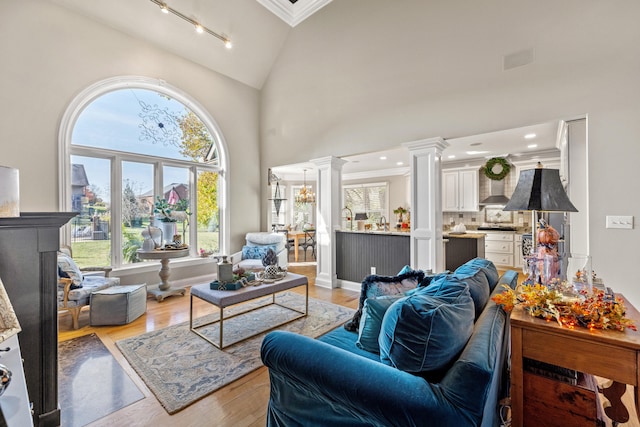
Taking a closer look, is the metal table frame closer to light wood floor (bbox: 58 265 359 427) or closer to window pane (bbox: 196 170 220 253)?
light wood floor (bbox: 58 265 359 427)

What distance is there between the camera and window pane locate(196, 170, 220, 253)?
5.21 m

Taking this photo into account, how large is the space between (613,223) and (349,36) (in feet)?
13.7

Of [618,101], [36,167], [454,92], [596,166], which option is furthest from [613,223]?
[36,167]

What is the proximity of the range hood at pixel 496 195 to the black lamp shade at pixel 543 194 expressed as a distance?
5110 mm

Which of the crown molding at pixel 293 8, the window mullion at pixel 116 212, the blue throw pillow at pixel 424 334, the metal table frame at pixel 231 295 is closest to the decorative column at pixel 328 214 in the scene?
the metal table frame at pixel 231 295

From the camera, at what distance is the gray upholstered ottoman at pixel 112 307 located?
126 inches

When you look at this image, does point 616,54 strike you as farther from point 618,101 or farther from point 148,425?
point 148,425

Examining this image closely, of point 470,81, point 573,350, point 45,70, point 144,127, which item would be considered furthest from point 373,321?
point 45,70

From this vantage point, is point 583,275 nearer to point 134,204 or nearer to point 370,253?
A: point 370,253

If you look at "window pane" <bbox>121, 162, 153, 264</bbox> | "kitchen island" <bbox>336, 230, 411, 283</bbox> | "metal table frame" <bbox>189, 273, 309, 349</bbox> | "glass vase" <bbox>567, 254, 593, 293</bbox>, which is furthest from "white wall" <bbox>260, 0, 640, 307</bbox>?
"metal table frame" <bbox>189, 273, 309, 349</bbox>

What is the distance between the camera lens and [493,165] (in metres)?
6.15

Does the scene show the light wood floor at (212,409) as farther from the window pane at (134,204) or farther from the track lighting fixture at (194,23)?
the track lighting fixture at (194,23)

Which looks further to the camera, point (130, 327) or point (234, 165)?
point (234, 165)

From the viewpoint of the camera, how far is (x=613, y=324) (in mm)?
1262
